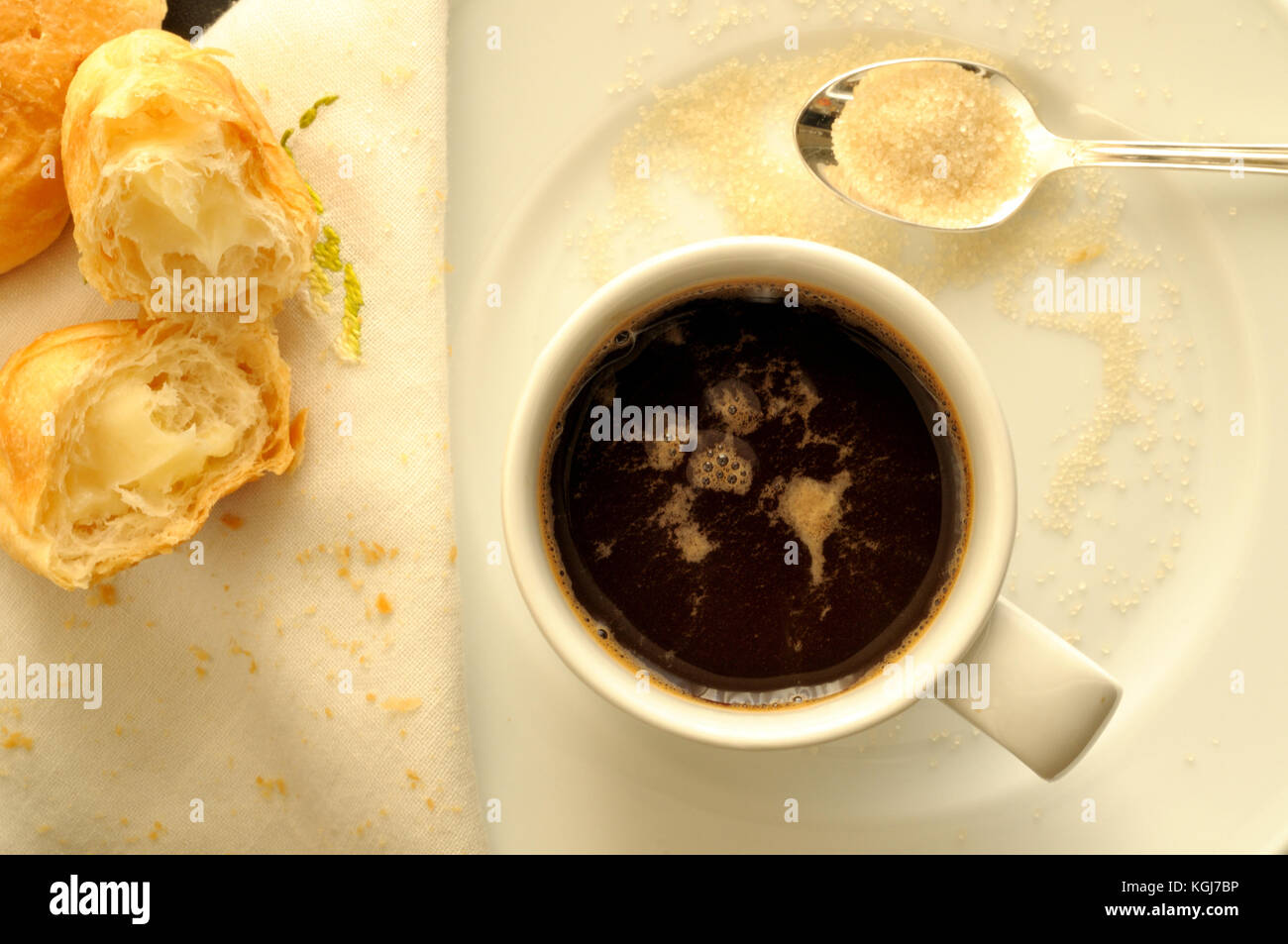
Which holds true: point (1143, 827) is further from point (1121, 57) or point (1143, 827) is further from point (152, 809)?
point (152, 809)

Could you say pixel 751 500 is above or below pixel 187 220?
below

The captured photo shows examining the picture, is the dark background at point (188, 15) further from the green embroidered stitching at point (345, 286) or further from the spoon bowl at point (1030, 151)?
the spoon bowl at point (1030, 151)

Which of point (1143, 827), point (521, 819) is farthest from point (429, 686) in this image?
point (1143, 827)

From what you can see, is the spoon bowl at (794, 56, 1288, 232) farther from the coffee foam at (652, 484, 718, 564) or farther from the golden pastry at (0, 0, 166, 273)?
the golden pastry at (0, 0, 166, 273)

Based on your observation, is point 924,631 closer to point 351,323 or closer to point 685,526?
point 685,526

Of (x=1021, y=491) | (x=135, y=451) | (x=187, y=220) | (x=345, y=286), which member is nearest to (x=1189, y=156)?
(x=1021, y=491)

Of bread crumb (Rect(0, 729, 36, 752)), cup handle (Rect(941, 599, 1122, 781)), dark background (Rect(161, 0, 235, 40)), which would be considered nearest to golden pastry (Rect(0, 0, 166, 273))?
dark background (Rect(161, 0, 235, 40))
